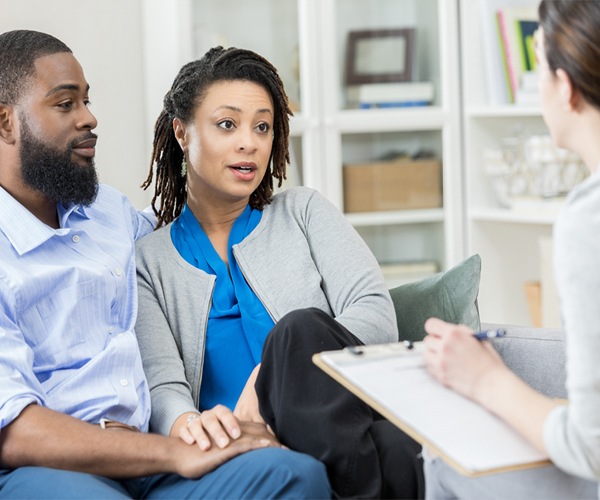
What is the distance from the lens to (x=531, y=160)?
7.91 ft

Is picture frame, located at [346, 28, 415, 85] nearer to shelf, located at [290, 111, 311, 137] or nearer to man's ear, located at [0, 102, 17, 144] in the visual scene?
shelf, located at [290, 111, 311, 137]

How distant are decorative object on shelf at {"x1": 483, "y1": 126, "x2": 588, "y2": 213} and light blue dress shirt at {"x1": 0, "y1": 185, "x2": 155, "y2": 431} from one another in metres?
1.65

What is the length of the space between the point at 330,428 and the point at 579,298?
41 centimetres

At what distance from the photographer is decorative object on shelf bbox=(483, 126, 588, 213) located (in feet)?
7.63

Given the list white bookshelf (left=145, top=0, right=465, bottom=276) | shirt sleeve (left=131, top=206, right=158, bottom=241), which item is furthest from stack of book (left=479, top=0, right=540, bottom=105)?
shirt sleeve (left=131, top=206, right=158, bottom=241)

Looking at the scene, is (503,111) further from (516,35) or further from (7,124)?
(7,124)

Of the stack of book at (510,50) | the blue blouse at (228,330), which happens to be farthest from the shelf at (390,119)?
the blue blouse at (228,330)

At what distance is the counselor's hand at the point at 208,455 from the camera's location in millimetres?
963

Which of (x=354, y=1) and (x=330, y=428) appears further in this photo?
(x=354, y=1)

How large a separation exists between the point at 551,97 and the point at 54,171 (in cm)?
83

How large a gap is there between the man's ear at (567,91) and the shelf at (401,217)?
1849 mm

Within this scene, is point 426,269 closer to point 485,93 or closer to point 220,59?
point 485,93

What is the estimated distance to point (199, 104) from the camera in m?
1.42

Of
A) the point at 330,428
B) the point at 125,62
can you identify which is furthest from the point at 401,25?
the point at 330,428
